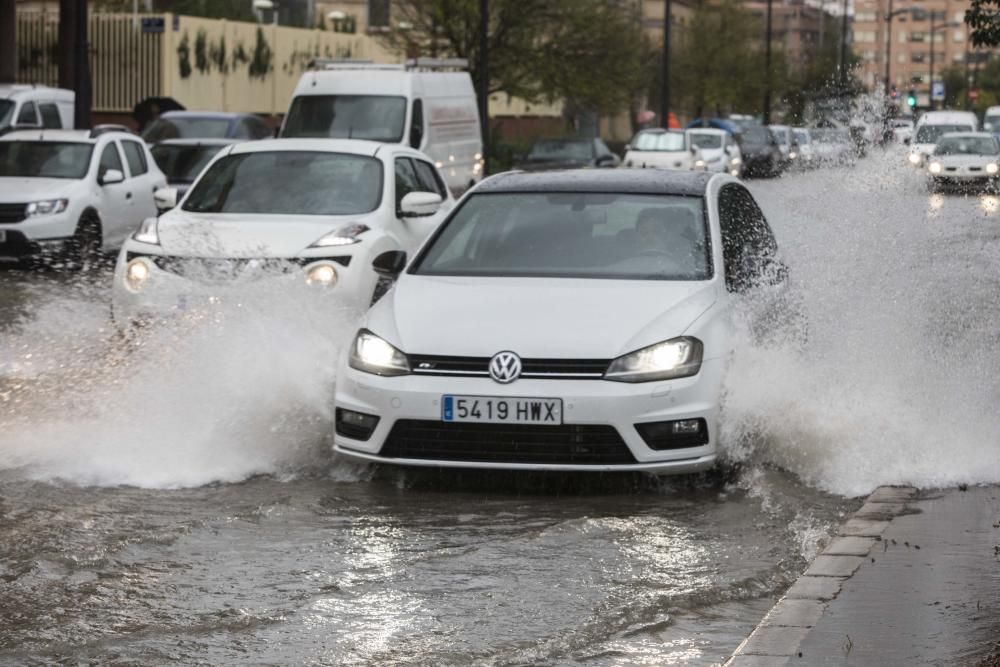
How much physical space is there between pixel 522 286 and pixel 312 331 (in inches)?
64.2

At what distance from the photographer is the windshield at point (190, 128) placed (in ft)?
104

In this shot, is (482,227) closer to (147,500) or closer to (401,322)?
(401,322)

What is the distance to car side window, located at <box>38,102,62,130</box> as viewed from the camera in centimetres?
2959

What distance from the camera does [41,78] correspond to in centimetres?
5056

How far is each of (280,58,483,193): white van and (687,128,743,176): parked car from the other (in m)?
22.3

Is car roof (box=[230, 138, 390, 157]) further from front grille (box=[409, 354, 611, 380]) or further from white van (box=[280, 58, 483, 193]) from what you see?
white van (box=[280, 58, 483, 193])

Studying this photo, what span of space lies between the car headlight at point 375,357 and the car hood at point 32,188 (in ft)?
43.4

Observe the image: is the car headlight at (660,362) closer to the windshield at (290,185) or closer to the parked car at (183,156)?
the windshield at (290,185)

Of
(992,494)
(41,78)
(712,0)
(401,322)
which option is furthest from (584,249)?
(712,0)

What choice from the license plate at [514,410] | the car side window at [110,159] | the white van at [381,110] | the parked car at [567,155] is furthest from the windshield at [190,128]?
the license plate at [514,410]

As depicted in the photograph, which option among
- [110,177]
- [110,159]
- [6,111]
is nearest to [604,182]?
[110,177]

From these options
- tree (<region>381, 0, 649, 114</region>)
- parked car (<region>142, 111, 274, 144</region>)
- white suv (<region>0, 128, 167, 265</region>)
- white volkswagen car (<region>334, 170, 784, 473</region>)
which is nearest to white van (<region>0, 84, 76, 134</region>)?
parked car (<region>142, 111, 274, 144</region>)

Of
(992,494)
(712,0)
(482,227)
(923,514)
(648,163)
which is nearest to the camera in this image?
(923,514)

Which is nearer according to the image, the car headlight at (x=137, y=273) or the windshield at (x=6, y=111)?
the car headlight at (x=137, y=273)
